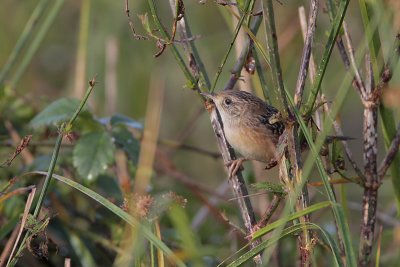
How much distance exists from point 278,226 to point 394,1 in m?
0.74

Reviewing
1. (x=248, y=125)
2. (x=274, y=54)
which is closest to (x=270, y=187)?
(x=274, y=54)

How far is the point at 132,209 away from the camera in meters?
2.61

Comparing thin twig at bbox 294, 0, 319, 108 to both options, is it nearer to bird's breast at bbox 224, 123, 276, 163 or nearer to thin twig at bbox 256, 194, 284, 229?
thin twig at bbox 256, 194, 284, 229

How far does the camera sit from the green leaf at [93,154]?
354 cm

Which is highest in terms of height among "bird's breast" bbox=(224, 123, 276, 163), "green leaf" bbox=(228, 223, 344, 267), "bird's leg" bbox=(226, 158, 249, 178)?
"bird's breast" bbox=(224, 123, 276, 163)

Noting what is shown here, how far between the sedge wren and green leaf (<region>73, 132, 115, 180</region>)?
52 centimetres

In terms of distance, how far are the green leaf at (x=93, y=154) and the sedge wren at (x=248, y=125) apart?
1.71ft

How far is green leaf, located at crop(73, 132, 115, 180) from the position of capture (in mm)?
3537

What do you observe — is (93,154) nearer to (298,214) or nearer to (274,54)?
(274,54)

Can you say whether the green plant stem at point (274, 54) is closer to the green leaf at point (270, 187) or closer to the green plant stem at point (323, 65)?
the green plant stem at point (323, 65)

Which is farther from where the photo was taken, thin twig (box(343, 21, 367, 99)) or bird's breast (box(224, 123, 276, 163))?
bird's breast (box(224, 123, 276, 163))

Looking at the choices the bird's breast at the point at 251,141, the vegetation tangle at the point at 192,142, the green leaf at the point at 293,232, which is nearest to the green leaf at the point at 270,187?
the vegetation tangle at the point at 192,142

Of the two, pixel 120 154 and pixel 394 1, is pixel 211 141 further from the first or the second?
pixel 394 1

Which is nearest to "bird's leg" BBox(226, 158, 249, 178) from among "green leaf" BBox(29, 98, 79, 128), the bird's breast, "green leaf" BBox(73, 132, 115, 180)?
the bird's breast
